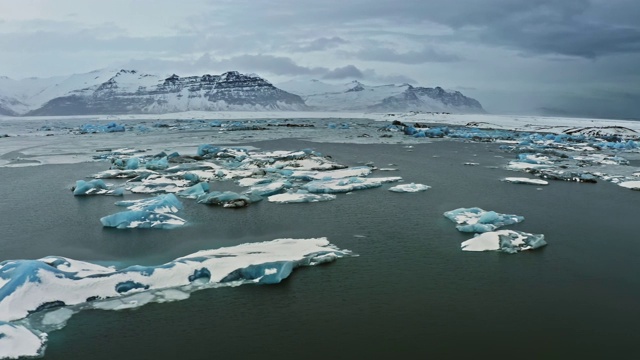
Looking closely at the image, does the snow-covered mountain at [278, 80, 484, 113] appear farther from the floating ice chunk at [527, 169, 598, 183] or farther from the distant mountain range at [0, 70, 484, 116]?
the floating ice chunk at [527, 169, 598, 183]

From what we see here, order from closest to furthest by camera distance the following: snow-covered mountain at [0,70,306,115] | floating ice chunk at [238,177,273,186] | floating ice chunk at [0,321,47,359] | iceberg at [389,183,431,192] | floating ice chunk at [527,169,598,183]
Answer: floating ice chunk at [0,321,47,359]
iceberg at [389,183,431,192]
floating ice chunk at [238,177,273,186]
floating ice chunk at [527,169,598,183]
snow-covered mountain at [0,70,306,115]

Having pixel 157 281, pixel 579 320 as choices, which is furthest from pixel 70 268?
pixel 579 320

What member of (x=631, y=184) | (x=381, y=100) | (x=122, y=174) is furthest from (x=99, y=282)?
(x=381, y=100)

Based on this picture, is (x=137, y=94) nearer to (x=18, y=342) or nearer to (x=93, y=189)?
(x=93, y=189)

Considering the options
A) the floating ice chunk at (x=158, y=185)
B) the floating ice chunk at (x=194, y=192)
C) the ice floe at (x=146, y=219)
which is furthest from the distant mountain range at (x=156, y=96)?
the ice floe at (x=146, y=219)

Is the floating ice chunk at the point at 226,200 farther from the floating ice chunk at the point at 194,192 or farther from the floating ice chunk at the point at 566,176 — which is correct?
the floating ice chunk at the point at 566,176

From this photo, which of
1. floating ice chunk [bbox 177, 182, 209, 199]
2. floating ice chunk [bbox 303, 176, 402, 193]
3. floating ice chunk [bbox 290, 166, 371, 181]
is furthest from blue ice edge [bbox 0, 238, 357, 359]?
floating ice chunk [bbox 290, 166, 371, 181]
